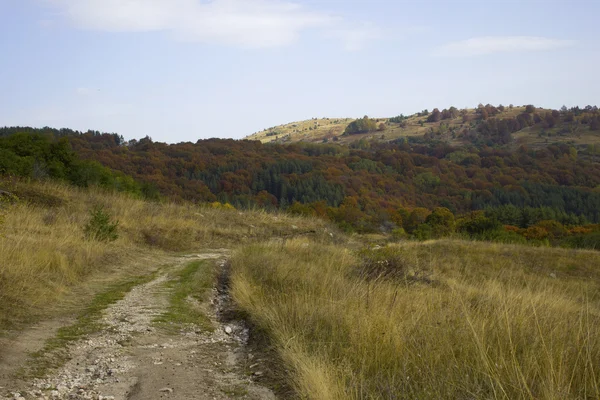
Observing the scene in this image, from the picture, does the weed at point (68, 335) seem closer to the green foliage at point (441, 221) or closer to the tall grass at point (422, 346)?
the tall grass at point (422, 346)

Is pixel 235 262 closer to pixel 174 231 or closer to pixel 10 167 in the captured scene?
pixel 174 231

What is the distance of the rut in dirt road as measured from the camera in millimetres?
4199

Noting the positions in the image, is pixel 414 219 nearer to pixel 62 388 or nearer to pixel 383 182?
pixel 383 182

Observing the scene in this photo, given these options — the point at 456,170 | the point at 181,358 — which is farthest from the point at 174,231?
the point at 456,170

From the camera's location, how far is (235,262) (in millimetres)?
12477

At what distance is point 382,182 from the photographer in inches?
4210

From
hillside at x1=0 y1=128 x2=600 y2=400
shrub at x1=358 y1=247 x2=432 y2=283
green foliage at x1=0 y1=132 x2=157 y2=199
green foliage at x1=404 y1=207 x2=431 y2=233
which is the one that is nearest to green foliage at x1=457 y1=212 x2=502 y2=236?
hillside at x1=0 y1=128 x2=600 y2=400

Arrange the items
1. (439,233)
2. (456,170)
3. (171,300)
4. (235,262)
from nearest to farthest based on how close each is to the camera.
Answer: (171,300), (235,262), (439,233), (456,170)

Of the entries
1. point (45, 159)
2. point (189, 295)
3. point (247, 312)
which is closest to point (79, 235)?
point (189, 295)

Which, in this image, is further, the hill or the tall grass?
the hill

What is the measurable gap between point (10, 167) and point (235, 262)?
14.4m

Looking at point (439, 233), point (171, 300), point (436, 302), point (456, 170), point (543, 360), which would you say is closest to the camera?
point (543, 360)

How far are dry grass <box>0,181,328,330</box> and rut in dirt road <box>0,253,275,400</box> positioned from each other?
1365 millimetres

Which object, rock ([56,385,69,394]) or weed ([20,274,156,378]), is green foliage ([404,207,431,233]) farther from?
rock ([56,385,69,394])
